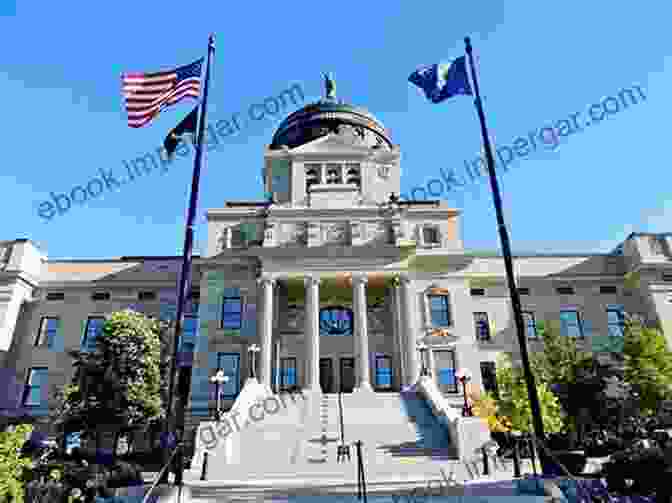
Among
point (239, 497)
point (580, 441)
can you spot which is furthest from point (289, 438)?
point (580, 441)

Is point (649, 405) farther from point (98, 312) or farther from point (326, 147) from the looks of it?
point (98, 312)

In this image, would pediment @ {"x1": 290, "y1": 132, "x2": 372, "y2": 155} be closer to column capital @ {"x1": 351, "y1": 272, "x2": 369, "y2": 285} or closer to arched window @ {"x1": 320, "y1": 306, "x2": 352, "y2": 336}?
column capital @ {"x1": 351, "y1": 272, "x2": 369, "y2": 285}

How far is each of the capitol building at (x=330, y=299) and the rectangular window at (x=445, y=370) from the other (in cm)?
8

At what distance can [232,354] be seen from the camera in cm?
3152

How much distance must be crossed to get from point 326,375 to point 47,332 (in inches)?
720

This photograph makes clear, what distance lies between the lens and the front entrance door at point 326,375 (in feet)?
104

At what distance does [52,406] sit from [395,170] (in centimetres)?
2754

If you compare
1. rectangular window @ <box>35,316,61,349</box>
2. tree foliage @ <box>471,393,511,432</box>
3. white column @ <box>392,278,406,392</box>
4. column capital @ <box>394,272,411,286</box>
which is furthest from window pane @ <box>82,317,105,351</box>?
tree foliage @ <box>471,393,511,432</box>

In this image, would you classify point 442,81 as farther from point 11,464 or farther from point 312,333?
point 312,333

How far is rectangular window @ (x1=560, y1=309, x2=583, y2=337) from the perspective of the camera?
113 ft

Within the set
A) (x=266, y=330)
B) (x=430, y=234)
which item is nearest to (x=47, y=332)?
(x=266, y=330)

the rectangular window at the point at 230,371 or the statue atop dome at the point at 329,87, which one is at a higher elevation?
the statue atop dome at the point at 329,87

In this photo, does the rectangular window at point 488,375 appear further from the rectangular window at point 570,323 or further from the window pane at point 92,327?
the window pane at point 92,327

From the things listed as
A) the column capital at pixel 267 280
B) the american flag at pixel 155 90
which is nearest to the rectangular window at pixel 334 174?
the column capital at pixel 267 280
